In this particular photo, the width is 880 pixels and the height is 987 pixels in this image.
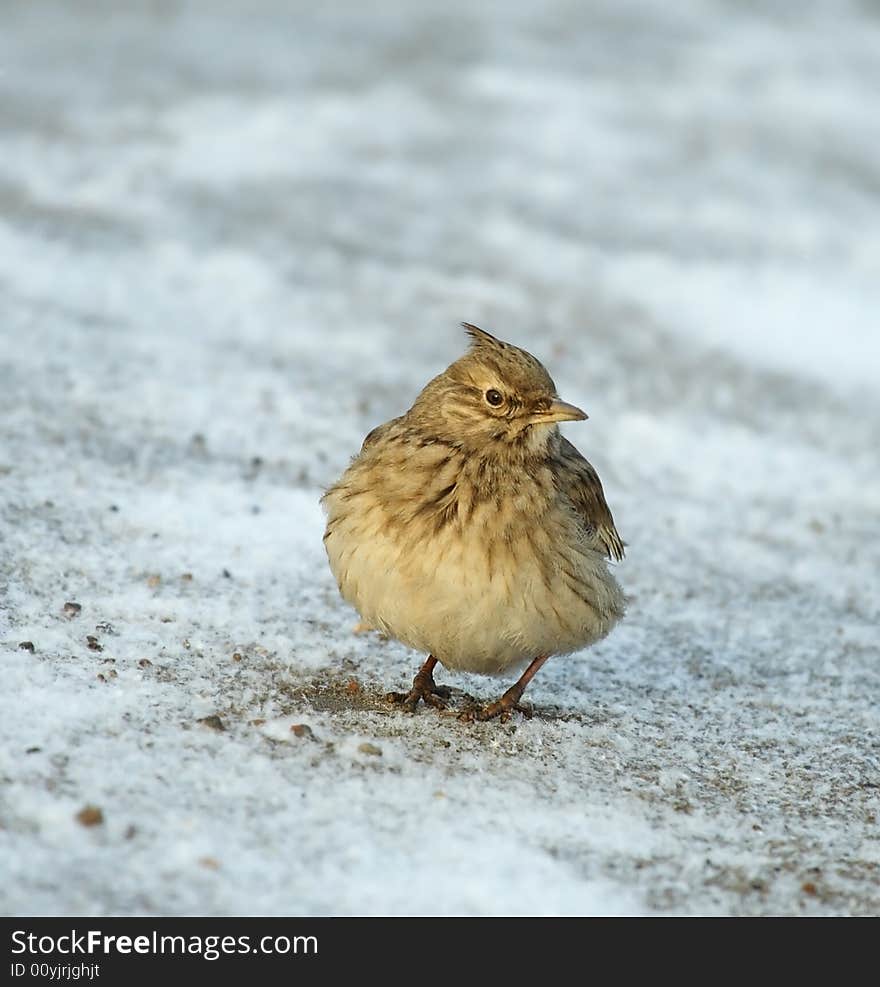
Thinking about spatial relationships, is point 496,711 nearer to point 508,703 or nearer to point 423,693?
point 508,703

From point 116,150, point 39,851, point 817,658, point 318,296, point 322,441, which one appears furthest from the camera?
point 116,150

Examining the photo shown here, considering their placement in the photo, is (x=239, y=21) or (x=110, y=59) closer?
(x=110, y=59)

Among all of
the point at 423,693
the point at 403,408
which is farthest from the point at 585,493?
the point at 403,408

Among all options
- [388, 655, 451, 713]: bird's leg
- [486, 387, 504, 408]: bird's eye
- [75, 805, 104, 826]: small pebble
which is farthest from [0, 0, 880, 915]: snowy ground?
[486, 387, 504, 408]: bird's eye

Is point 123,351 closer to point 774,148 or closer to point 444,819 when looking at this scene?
point 444,819

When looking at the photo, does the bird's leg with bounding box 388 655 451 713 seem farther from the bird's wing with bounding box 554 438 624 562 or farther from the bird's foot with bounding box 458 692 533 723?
the bird's wing with bounding box 554 438 624 562
